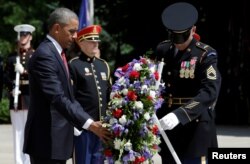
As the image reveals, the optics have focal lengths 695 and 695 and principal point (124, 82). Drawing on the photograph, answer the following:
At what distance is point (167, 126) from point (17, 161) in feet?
15.0

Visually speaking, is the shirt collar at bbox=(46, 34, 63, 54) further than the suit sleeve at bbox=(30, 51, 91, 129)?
Yes

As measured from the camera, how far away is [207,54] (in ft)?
18.5

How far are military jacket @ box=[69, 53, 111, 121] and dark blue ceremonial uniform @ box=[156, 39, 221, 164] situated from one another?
129 cm

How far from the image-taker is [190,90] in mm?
5645

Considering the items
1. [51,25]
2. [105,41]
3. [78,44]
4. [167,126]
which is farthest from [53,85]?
[105,41]

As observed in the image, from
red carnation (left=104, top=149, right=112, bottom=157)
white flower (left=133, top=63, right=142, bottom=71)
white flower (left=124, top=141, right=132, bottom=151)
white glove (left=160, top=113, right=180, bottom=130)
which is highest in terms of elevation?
white flower (left=133, top=63, right=142, bottom=71)

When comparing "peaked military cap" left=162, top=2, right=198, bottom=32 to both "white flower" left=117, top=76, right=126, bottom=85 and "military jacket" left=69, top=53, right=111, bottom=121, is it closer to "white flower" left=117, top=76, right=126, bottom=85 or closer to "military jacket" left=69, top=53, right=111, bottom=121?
"white flower" left=117, top=76, right=126, bottom=85

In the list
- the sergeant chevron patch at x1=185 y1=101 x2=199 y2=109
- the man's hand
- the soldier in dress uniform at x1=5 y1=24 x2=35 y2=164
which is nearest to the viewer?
the man's hand

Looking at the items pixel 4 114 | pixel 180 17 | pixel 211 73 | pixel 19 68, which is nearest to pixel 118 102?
pixel 211 73

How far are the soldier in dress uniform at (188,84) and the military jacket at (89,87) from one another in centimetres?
127

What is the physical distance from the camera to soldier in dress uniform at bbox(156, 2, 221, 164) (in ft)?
18.1

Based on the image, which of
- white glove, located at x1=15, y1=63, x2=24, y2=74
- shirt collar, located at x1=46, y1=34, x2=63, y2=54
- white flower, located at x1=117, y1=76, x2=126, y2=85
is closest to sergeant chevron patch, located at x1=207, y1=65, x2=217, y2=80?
white flower, located at x1=117, y1=76, x2=126, y2=85

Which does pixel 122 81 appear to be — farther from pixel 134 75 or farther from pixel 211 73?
pixel 211 73

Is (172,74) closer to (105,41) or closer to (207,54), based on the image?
(207,54)
